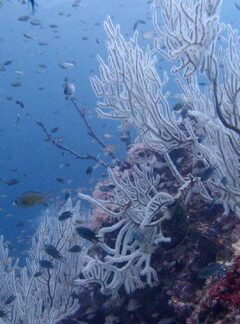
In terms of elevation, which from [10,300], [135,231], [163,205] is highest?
[163,205]

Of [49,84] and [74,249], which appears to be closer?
[74,249]

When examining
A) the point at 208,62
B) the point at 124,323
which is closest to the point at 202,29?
the point at 208,62

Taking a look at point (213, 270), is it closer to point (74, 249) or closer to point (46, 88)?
point (74, 249)

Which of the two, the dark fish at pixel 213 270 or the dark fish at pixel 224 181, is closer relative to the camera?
the dark fish at pixel 213 270

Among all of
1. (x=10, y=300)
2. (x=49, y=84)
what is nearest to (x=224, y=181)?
(x=10, y=300)

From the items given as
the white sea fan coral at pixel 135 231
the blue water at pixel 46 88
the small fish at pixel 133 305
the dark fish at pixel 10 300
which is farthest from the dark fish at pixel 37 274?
the blue water at pixel 46 88

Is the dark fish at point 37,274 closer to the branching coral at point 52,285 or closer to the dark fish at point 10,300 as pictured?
the branching coral at point 52,285

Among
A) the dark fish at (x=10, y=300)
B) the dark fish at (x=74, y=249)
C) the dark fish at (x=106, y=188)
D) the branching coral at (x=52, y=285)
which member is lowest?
the dark fish at (x=10, y=300)

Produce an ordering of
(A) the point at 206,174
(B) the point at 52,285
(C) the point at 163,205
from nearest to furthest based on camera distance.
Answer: (A) the point at 206,174, (C) the point at 163,205, (B) the point at 52,285

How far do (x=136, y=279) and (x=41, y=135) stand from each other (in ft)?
193

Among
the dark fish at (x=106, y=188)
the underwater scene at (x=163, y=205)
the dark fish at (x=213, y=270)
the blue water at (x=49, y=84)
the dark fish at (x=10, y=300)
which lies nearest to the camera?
the dark fish at (x=213, y=270)

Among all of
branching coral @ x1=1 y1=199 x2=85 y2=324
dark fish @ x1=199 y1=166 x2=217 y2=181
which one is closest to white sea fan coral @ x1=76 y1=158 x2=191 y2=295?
dark fish @ x1=199 y1=166 x2=217 y2=181

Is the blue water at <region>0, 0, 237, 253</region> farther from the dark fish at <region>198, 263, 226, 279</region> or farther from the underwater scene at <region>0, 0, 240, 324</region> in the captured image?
the dark fish at <region>198, 263, 226, 279</region>

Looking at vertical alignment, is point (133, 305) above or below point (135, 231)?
below
